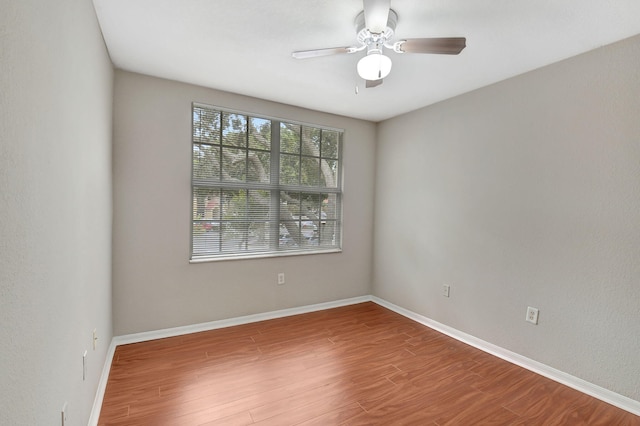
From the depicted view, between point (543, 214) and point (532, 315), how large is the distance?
83cm

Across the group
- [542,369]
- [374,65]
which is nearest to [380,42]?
[374,65]

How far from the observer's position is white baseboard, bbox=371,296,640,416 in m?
1.94

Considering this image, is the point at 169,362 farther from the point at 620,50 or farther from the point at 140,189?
the point at 620,50

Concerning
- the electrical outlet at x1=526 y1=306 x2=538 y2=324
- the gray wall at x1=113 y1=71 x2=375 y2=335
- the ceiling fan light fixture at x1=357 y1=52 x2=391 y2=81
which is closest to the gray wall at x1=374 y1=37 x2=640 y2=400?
the electrical outlet at x1=526 y1=306 x2=538 y2=324

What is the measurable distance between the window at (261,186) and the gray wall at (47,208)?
48.5 inches

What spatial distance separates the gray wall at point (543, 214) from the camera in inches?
77.1

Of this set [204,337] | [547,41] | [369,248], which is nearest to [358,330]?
[369,248]

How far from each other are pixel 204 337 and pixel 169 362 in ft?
1.50

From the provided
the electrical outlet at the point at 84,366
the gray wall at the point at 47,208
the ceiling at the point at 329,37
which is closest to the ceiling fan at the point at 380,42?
the ceiling at the point at 329,37

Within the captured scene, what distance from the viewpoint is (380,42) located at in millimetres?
1756

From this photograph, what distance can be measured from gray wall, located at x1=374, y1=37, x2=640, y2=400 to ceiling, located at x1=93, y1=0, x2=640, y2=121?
0.98ft

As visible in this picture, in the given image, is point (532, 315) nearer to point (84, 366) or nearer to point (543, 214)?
point (543, 214)

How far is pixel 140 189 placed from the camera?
265 cm

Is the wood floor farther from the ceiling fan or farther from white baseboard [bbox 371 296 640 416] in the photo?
the ceiling fan
